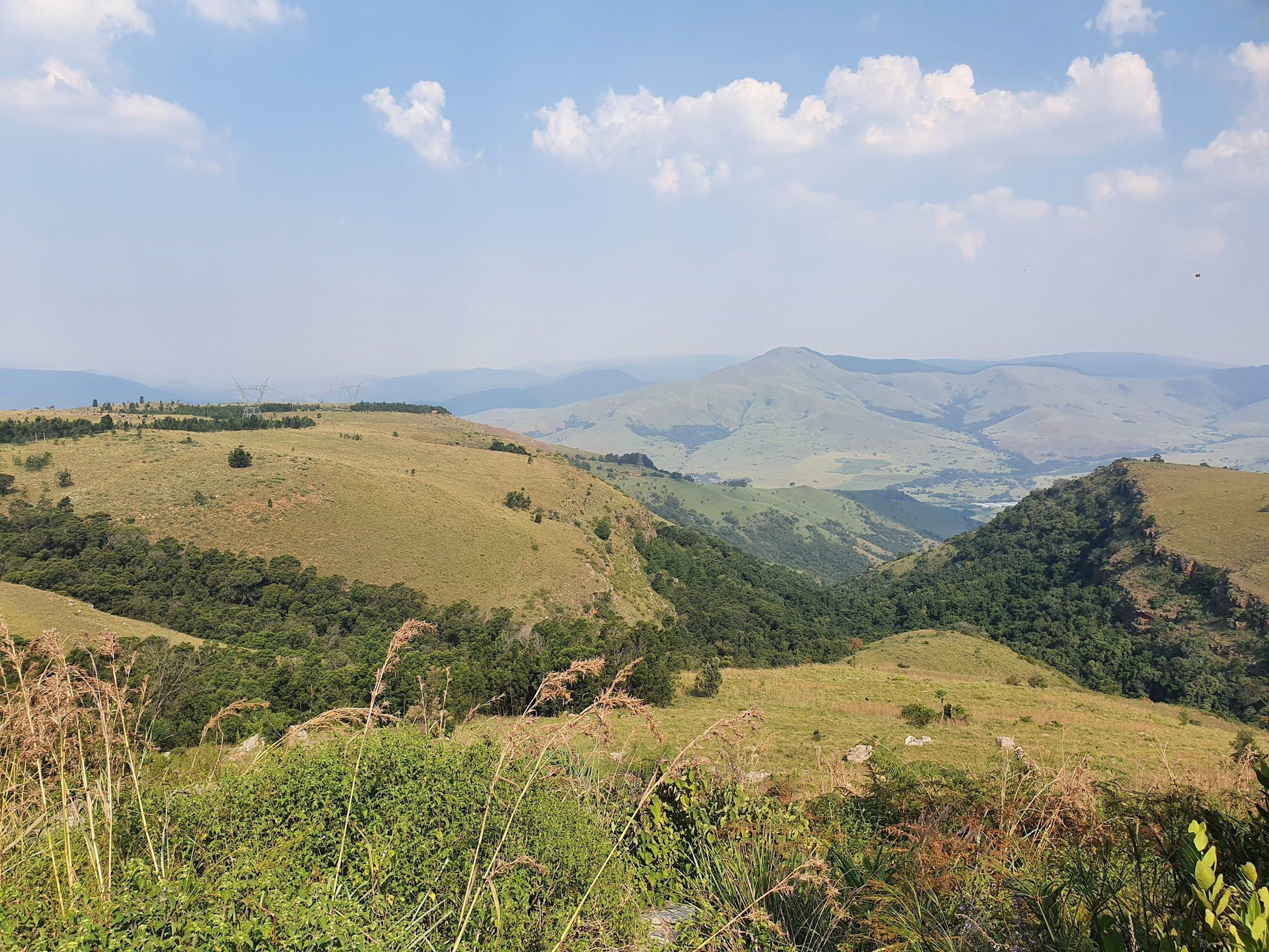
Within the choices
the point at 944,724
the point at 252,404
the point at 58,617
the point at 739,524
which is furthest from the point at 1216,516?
the point at 252,404

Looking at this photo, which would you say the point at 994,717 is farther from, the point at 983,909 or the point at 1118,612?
the point at 1118,612

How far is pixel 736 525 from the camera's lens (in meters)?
185

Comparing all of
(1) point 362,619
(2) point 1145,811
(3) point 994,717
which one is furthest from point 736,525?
(2) point 1145,811

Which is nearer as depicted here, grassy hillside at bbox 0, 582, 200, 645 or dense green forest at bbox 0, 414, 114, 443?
grassy hillside at bbox 0, 582, 200, 645

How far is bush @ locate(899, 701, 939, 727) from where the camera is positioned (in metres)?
23.1

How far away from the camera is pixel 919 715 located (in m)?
23.4

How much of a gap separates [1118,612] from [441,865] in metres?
90.8

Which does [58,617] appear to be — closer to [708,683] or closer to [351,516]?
[351,516]

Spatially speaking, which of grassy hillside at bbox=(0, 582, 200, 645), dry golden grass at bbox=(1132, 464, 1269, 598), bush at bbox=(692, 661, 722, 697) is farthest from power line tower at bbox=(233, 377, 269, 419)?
dry golden grass at bbox=(1132, 464, 1269, 598)

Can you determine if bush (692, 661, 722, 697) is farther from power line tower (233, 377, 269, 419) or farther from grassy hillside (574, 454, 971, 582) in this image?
grassy hillside (574, 454, 971, 582)

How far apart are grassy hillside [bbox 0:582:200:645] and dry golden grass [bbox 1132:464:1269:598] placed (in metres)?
95.1

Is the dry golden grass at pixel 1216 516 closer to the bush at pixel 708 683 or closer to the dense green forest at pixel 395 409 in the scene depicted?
the bush at pixel 708 683

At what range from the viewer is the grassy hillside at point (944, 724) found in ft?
57.3

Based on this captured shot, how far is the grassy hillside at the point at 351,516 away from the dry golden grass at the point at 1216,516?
64231mm
